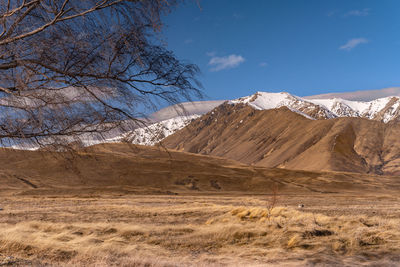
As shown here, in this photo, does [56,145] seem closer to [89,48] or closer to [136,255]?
[89,48]

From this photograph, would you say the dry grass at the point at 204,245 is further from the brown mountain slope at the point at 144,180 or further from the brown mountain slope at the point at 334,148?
the brown mountain slope at the point at 334,148

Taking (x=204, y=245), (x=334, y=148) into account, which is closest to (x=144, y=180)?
(x=204, y=245)

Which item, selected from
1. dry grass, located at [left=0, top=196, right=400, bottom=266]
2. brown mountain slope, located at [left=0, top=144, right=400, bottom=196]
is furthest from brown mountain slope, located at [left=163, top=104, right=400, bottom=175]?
dry grass, located at [left=0, top=196, right=400, bottom=266]

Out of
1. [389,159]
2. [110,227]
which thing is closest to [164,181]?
[110,227]

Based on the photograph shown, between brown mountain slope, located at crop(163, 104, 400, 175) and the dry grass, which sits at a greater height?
brown mountain slope, located at crop(163, 104, 400, 175)

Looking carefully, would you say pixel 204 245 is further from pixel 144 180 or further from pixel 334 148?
pixel 334 148

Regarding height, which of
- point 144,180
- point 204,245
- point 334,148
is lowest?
point 204,245

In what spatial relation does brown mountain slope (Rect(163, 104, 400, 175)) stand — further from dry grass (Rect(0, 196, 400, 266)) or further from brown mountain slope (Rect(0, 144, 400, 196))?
dry grass (Rect(0, 196, 400, 266))

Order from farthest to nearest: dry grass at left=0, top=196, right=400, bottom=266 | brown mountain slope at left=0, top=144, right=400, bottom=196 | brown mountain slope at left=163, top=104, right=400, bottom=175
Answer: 1. brown mountain slope at left=163, top=104, right=400, bottom=175
2. brown mountain slope at left=0, top=144, right=400, bottom=196
3. dry grass at left=0, top=196, right=400, bottom=266

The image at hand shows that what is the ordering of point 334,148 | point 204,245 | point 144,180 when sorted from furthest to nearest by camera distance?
point 334,148 → point 144,180 → point 204,245

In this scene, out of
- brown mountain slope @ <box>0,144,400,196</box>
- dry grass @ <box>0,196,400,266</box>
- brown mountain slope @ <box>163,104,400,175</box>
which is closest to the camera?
dry grass @ <box>0,196,400,266</box>

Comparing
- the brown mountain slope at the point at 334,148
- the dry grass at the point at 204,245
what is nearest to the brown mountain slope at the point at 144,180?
the dry grass at the point at 204,245

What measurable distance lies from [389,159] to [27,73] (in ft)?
541

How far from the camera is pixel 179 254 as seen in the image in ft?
26.8
